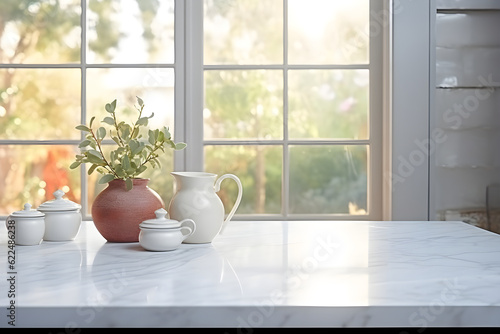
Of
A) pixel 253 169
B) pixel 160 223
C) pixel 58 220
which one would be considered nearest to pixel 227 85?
pixel 253 169

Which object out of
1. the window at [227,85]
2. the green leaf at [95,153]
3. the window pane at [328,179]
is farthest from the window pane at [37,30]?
the green leaf at [95,153]

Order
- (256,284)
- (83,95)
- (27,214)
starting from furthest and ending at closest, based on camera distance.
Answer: (83,95)
(27,214)
(256,284)

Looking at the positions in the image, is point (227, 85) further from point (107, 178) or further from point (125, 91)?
point (107, 178)

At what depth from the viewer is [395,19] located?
112 inches

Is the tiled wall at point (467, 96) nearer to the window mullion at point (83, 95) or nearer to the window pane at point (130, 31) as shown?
the window pane at point (130, 31)

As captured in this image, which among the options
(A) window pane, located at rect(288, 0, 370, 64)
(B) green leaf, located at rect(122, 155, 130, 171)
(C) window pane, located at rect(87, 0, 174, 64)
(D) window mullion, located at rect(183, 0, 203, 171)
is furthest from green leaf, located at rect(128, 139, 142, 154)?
(A) window pane, located at rect(288, 0, 370, 64)

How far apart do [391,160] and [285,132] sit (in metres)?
0.53

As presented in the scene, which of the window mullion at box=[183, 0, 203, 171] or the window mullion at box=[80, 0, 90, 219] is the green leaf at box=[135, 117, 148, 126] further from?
the window mullion at box=[80, 0, 90, 219]

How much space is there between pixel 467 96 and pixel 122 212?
203 cm

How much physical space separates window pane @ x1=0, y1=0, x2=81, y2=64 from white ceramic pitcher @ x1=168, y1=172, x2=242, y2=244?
1.86 metres

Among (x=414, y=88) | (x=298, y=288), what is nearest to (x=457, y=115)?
(x=414, y=88)

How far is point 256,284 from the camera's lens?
3.17 feet
